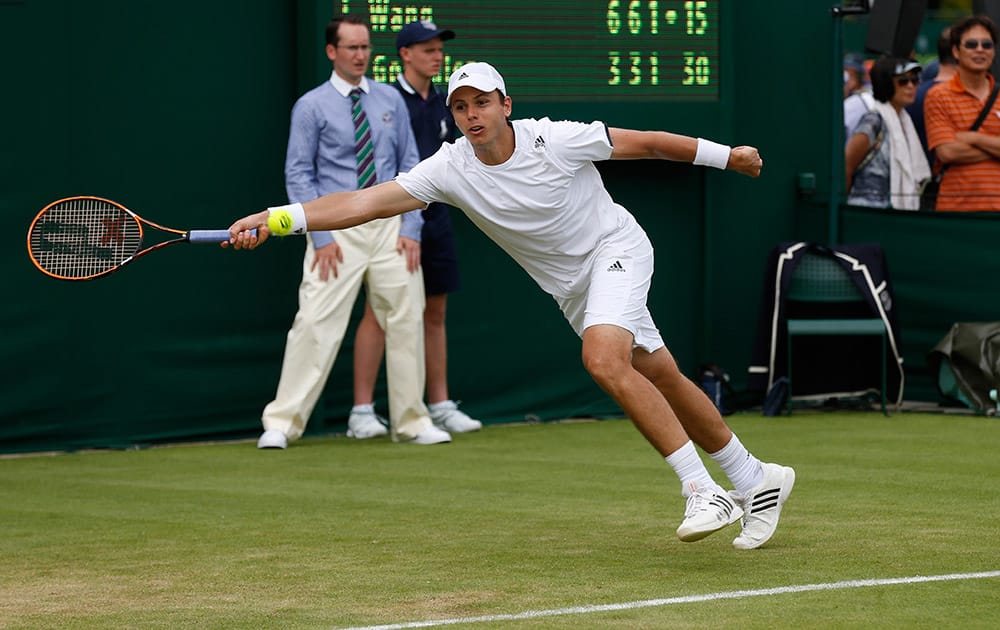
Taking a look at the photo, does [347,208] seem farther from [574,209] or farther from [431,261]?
[431,261]

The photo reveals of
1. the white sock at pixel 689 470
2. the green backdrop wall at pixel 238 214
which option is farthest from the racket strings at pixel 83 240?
the green backdrop wall at pixel 238 214

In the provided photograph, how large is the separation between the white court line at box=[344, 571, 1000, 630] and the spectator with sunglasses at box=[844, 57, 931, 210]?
282 inches

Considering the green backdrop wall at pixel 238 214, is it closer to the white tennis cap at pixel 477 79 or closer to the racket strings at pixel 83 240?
the racket strings at pixel 83 240

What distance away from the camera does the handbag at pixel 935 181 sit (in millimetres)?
11914

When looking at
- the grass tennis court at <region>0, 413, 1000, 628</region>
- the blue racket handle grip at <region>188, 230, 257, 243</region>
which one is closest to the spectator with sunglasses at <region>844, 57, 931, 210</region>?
the grass tennis court at <region>0, 413, 1000, 628</region>

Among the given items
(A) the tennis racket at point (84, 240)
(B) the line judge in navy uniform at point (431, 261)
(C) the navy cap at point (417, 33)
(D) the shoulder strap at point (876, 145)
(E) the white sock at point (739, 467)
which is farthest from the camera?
(D) the shoulder strap at point (876, 145)

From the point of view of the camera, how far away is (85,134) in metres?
10.1

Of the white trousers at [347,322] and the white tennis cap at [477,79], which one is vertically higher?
the white tennis cap at [477,79]

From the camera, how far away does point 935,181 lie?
41.1 feet

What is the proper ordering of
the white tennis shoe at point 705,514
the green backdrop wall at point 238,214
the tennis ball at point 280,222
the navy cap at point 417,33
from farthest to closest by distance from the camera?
the navy cap at point 417,33 → the green backdrop wall at point 238,214 → the tennis ball at point 280,222 → the white tennis shoe at point 705,514

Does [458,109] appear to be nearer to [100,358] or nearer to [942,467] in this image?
[942,467]

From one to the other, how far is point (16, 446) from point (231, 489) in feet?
7.25

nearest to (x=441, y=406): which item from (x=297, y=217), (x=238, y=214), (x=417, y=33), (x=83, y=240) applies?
(x=238, y=214)

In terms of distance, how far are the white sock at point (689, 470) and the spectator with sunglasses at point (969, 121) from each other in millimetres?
6475
